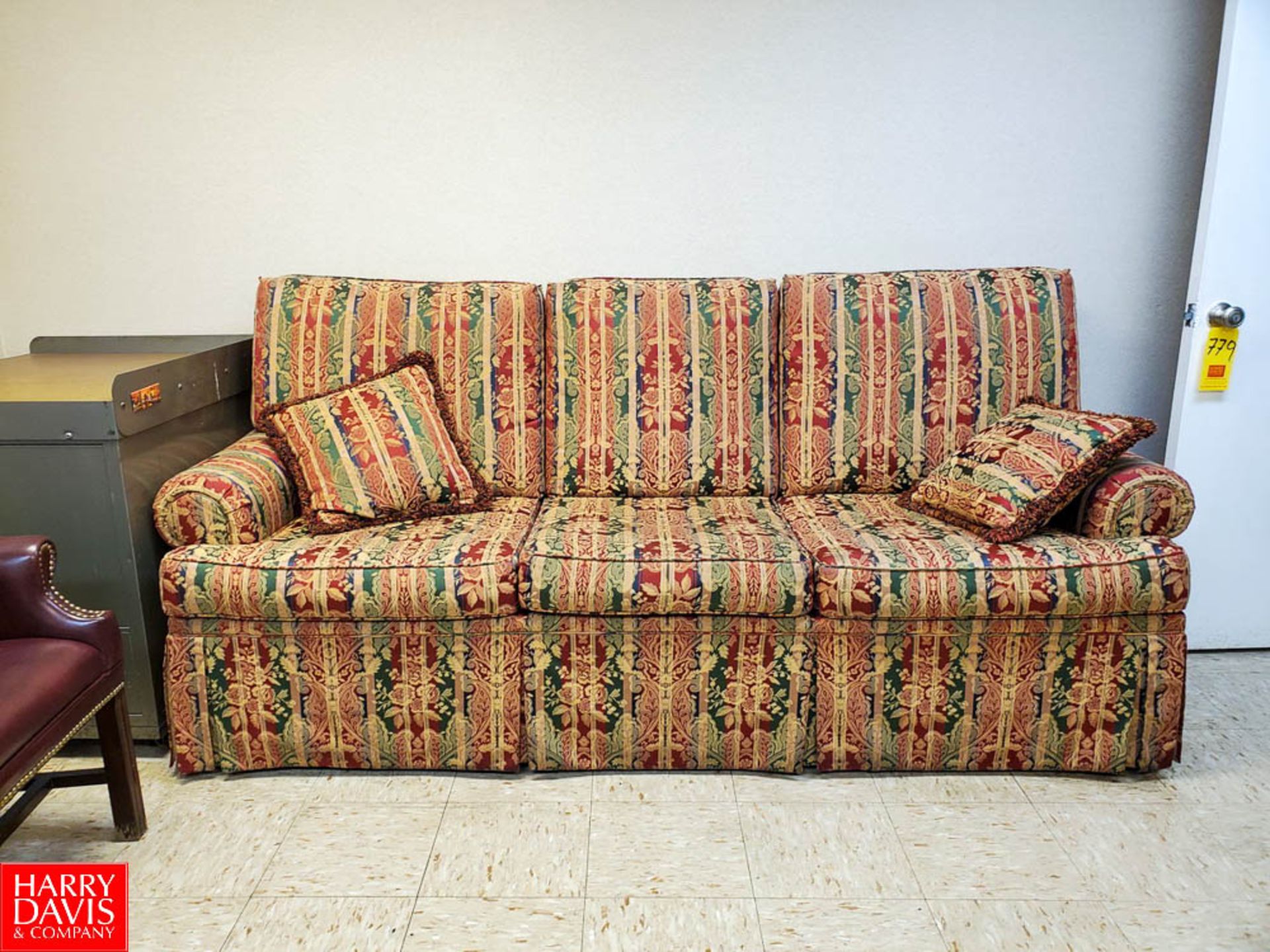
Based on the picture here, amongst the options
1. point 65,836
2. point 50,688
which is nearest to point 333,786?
point 65,836

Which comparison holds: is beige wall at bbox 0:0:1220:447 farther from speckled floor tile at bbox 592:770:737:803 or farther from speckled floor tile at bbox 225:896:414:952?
speckled floor tile at bbox 225:896:414:952

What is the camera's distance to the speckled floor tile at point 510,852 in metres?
1.80

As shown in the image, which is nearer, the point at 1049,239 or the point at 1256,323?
the point at 1256,323

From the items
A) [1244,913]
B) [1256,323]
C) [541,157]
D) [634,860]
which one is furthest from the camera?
[541,157]

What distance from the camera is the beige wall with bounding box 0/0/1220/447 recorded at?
2.66 meters

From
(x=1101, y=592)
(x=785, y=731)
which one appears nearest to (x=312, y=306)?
(x=785, y=731)

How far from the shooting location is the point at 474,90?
2.70m

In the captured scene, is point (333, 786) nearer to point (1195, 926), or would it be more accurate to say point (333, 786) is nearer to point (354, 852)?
point (354, 852)

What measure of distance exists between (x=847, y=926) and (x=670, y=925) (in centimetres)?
30

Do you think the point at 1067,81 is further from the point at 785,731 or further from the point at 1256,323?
the point at 785,731

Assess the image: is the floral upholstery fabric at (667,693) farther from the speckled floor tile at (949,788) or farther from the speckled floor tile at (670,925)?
the speckled floor tile at (670,925)

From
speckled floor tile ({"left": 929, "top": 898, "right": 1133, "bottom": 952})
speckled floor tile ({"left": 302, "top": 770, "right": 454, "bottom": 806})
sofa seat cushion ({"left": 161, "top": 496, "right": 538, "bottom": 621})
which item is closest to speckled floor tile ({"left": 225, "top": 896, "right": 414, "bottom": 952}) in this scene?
speckled floor tile ({"left": 302, "top": 770, "right": 454, "bottom": 806})

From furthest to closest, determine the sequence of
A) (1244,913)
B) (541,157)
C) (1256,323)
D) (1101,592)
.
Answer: (541,157), (1256,323), (1101,592), (1244,913)

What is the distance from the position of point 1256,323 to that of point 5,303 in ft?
11.2
